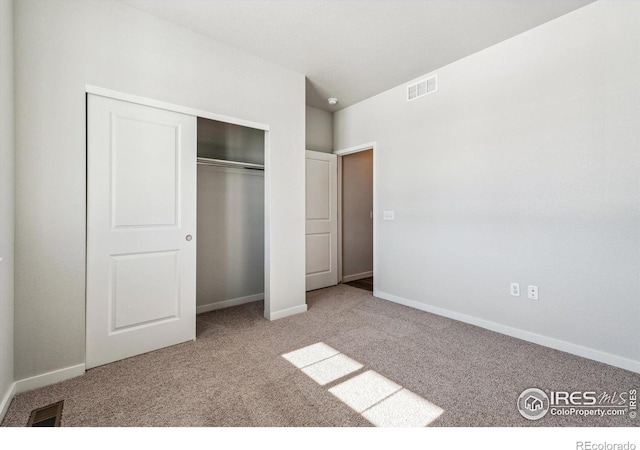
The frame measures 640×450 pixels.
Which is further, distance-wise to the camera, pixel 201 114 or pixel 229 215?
pixel 229 215

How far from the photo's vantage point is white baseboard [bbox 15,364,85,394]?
1812 mm

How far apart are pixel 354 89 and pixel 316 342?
3093mm

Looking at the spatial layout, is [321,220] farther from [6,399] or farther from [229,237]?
[6,399]

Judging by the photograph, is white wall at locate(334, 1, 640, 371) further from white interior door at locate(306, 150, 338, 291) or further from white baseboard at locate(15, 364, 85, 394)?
white baseboard at locate(15, 364, 85, 394)

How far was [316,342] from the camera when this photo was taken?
2510 mm

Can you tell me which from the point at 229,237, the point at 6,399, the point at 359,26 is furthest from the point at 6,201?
the point at 359,26

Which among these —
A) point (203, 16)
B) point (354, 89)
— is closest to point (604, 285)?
point (354, 89)

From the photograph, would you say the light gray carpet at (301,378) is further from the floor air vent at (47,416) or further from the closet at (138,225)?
the closet at (138,225)

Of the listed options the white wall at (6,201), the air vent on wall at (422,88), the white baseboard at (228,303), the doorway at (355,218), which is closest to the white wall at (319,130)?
the doorway at (355,218)

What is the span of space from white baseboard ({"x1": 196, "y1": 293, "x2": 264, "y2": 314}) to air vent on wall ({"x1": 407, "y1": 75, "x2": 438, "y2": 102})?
3186 millimetres

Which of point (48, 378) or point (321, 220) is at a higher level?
point (321, 220)

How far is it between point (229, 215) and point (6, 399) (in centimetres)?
231

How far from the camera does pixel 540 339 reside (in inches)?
97.7

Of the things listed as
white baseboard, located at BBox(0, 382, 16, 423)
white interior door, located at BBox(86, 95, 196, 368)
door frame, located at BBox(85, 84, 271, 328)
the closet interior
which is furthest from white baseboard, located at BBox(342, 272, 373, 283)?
white baseboard, located at BBox(0, 382, 16, 423)
